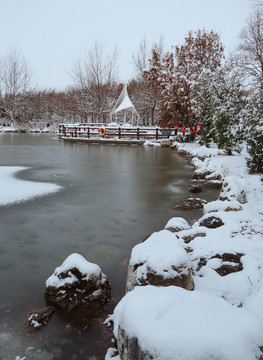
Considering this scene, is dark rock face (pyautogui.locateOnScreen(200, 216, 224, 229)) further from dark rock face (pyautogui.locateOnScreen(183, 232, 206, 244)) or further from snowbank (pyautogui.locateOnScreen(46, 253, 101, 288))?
snowbank (pyautogui.locateOnScreen(46, 253, 101, 288))

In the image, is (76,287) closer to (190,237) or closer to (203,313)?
(203,313)

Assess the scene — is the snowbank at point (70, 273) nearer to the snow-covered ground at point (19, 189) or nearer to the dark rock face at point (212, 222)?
the dark rock face at point (212, 222)

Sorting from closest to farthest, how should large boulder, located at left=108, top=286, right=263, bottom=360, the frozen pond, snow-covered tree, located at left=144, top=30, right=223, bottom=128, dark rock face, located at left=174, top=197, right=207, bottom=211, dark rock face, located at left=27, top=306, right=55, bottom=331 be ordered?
large boulder, located at left=108, top=286, right=263, bottom=360, the frozen pond, dark rock face, located at left=27, top=306, right=55, bottom=331, dark rock face, located at left=174, top=197, right=207, bottom=211, snow-covered tree, located at left=144, top=30, right=223, bottom=128

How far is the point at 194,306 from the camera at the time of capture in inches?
69.1

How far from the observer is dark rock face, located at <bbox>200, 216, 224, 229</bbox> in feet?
15.0

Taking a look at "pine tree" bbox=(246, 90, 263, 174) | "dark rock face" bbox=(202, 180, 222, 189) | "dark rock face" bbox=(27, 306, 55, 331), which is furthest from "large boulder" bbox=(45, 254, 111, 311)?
"pine tree" bbox=(246, 90, 263, 174)

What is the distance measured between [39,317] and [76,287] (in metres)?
0.45

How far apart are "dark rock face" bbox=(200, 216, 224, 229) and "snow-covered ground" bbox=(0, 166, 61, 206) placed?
4.31 meters

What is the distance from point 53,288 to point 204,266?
67.8 inches

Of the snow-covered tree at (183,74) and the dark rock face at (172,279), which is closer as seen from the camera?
the dark rock face at (172,279)

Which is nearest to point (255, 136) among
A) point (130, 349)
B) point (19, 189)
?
point (19, 189)

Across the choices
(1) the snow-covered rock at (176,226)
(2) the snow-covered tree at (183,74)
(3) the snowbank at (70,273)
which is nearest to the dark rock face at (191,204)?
(1) the snow-covered rock at (176,226)

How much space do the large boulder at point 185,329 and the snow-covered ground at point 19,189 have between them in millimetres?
5526

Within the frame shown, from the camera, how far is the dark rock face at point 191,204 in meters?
6.28
